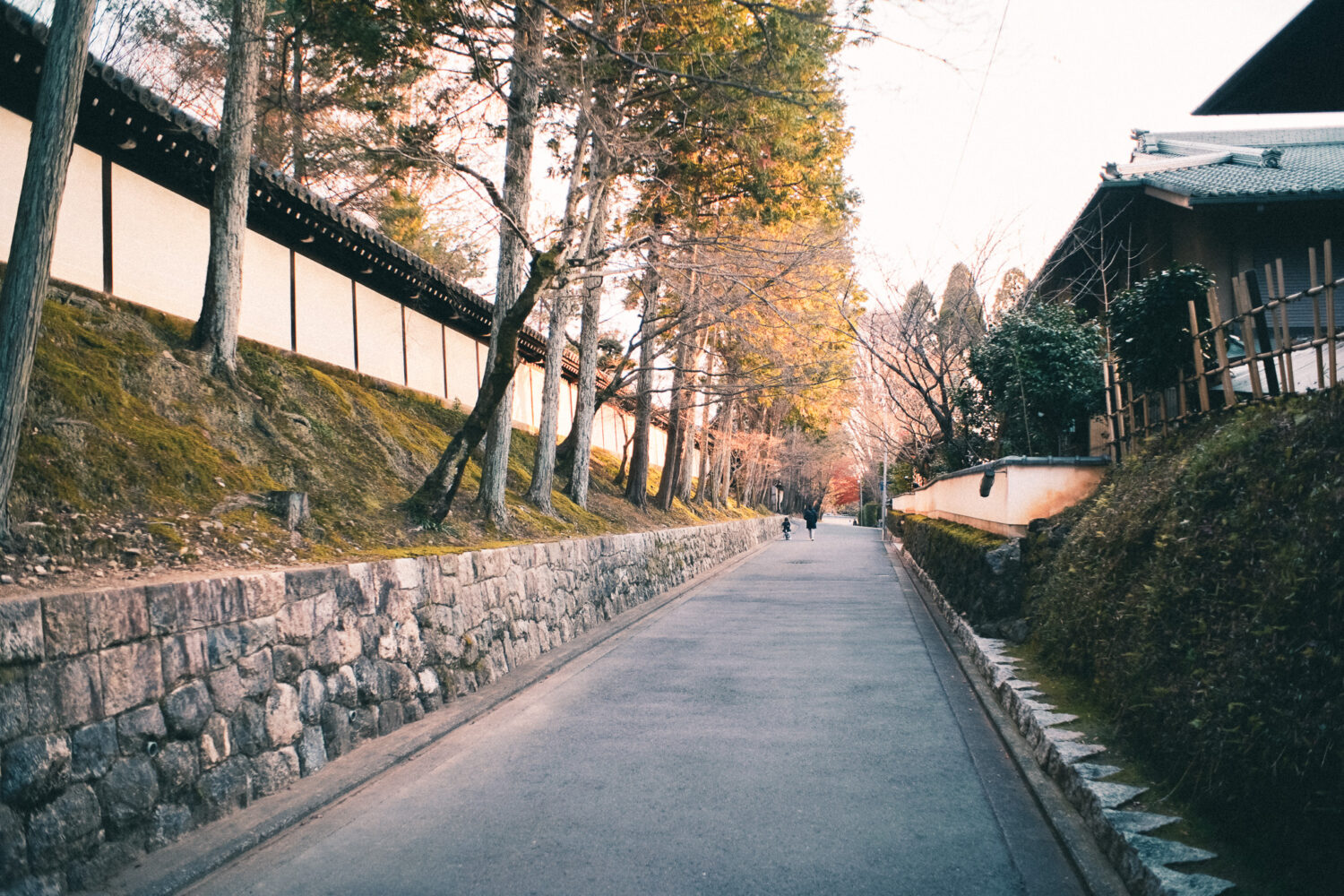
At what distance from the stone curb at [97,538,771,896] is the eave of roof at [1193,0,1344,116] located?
8.17 meters

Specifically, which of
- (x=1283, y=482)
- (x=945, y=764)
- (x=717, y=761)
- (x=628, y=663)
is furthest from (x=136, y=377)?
(x=1283, y=482)

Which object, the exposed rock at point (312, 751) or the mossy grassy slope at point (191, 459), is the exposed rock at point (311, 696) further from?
the mossy grassy slope at point (191, 459)

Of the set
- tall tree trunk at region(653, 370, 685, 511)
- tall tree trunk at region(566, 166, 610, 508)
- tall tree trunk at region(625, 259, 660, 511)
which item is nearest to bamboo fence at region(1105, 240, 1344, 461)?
tall tree trunk at region(625, 259, 660, 511)

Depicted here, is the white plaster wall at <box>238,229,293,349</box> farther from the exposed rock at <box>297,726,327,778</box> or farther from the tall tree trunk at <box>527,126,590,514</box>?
the exposed rock at <box>297,726,327,778</box>

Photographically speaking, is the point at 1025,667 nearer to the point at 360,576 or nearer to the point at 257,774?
the point at 360,576

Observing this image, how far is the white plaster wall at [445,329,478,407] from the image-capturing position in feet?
64.9

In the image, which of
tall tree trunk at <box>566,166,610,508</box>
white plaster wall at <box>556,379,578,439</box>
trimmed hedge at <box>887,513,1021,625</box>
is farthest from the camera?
white plaster wall at <box>556,379,578,439</box>

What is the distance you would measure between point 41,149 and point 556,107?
32.8 ft

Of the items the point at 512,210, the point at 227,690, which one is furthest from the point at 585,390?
the point at 227,690

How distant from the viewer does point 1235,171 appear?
1659 cm

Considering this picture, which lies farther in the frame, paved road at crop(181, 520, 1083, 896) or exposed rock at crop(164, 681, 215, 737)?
exposed rock at crop(164, 681, 215, 737)

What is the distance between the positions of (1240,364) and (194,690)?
8061mm

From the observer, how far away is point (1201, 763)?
411cm

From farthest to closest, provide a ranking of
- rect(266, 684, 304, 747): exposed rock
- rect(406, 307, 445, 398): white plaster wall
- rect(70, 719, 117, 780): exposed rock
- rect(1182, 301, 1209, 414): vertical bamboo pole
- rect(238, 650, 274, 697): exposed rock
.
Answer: rect(406, 307, 445, 398): white plaster wall
rect(1182, 301, 1209, 414): vertical bamboo pole
rect(266, 684, 304, 747): exposed rock
rect(238, 650, 274, 697): exposed rock
rect(70, 719, 117, 780): exposed rock
